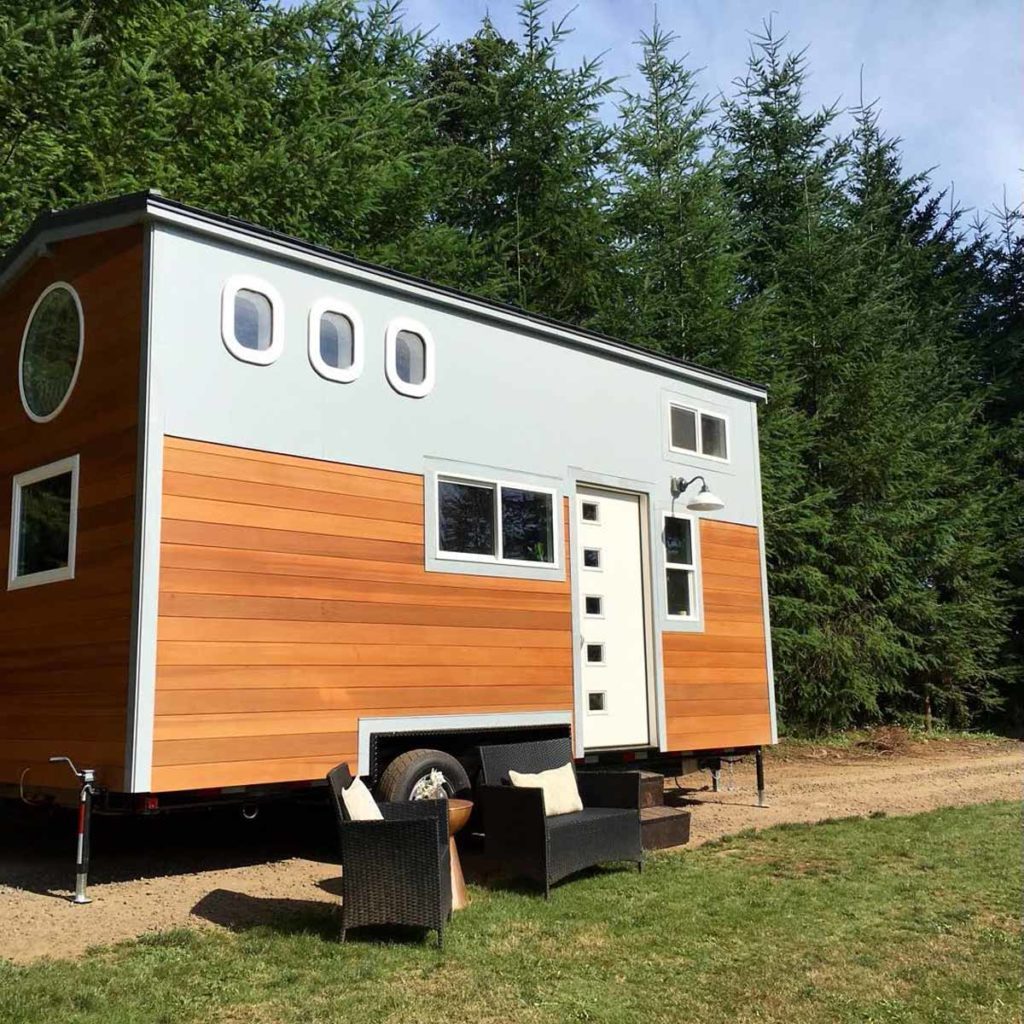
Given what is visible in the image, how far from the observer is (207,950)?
4.78 meters

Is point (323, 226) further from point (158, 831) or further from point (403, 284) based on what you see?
point (158, 831)

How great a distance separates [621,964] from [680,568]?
4.86m

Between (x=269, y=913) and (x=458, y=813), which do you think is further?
(x=458, y=813)

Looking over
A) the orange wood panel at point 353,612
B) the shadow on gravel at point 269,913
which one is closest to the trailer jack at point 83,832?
the shadow on gravel at point 269,913

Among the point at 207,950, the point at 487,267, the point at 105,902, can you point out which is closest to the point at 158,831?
the point at 105,902

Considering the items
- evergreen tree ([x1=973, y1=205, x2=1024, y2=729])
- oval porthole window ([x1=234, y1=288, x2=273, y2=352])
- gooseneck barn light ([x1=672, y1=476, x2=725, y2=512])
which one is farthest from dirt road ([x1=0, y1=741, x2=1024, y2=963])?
evergreen tree ([x1=973, y1=205, x2=1024, y2=729])

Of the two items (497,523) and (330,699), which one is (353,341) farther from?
(330,699)

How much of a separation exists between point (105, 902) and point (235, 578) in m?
1.89

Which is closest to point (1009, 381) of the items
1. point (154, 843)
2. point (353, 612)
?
point (353, 612)

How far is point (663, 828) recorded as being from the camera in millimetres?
7227

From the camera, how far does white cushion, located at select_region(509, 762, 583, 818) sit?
256 inches

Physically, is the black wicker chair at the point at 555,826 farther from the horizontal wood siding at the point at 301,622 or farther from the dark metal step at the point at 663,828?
the horizontal wood siding at the point at 301,622

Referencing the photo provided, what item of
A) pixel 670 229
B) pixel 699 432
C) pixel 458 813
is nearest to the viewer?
pixel 458 813

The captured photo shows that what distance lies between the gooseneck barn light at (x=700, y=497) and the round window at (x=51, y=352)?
4899 millimetres
